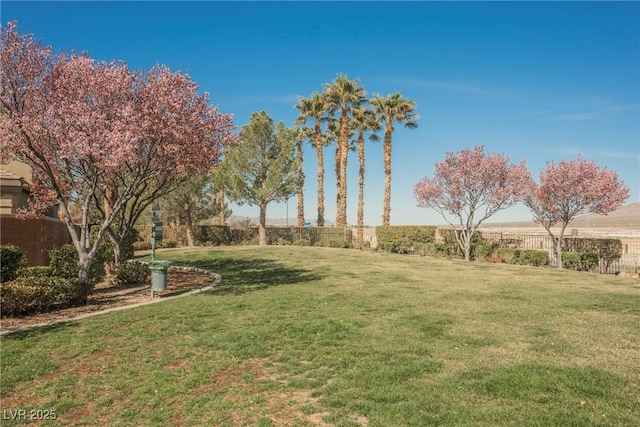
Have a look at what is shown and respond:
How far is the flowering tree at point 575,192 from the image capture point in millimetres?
24344

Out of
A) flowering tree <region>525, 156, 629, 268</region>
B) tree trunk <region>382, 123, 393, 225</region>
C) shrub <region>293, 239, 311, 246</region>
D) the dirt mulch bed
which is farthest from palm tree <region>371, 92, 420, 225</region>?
the dirt mulch bed

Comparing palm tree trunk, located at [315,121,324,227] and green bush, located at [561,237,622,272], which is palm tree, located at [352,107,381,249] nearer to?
palm tree trunk, located at [315,121,324,227]

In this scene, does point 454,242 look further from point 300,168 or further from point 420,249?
point 300,168

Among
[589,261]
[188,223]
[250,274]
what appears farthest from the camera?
[188,223]

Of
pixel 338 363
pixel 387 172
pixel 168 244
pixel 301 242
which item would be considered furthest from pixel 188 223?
pixel 338 363

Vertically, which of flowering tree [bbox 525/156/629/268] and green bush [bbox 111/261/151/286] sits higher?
flowering tree [bbox 525/156/629/268]

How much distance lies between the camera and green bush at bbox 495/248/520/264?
86.3 ft

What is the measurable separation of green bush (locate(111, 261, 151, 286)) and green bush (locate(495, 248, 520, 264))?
72.6 ft

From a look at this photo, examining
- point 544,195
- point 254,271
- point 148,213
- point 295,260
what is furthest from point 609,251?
point 148,213

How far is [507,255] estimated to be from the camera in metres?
26.7

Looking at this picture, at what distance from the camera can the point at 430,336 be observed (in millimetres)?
8711

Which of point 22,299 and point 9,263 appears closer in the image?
point 22,299

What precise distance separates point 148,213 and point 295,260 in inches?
1210

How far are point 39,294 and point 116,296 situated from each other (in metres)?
2.85
